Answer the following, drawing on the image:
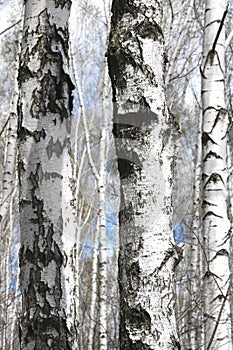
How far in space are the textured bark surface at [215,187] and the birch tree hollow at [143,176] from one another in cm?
117

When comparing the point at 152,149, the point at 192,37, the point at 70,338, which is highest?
the point at 192,37

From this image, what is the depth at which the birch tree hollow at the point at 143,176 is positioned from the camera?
194 cm

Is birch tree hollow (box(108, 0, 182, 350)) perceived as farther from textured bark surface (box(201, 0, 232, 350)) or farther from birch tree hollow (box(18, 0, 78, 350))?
textured bark surface (box(201, 0, 232, 350))

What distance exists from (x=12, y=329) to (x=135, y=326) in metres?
10.7

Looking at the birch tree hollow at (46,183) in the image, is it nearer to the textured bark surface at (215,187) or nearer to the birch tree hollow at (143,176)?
the birch tree hollow at (143,176)

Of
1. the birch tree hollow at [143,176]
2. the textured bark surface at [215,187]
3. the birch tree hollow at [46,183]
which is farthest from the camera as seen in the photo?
the textured bark surface at [215,187]

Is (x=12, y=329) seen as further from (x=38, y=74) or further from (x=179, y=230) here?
(x=38, y=74)

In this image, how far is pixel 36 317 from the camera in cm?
204

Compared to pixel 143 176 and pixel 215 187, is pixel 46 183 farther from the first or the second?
pixel 215 187

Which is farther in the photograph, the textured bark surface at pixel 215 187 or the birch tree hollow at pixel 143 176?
the textured bark surface at pixel 215 187

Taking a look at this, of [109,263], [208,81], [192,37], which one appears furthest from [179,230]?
[208,81]

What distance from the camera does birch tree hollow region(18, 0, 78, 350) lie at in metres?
2.06

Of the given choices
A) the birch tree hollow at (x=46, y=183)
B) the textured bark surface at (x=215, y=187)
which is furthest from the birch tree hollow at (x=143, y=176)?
the textured bark surface at (x=215, y=187)

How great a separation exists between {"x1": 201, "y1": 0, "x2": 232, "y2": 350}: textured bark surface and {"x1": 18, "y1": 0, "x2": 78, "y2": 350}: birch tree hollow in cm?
121
